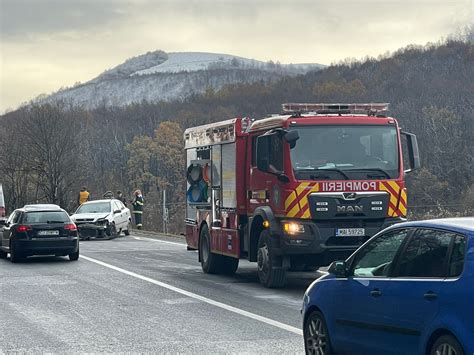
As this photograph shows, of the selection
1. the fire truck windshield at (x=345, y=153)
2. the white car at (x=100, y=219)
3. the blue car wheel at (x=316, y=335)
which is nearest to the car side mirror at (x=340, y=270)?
the blue car wheel at (x=316, y=335)

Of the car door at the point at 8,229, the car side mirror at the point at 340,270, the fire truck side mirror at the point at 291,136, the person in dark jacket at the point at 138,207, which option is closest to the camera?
the car side mirror at the point at 340,270

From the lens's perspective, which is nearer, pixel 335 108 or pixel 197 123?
pixel 335 108

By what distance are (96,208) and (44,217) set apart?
39.8 ft

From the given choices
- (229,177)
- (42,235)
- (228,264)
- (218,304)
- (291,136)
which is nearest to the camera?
(218,304)

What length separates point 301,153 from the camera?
15.3 m

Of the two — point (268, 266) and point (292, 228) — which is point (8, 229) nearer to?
point (268, 266)

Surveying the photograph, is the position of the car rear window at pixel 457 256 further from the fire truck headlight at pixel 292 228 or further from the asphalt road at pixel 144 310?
the fire truck headlight at pixel 292 228

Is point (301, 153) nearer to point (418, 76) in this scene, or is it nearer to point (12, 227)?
point (12, 227)

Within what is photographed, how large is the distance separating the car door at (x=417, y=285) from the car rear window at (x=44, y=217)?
17.2 metres

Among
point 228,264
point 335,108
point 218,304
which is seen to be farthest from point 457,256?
point 228,264

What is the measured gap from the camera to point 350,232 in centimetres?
1542

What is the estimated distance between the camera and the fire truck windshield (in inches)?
603

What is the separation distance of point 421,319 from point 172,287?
10.1 meters

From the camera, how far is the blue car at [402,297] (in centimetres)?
652
